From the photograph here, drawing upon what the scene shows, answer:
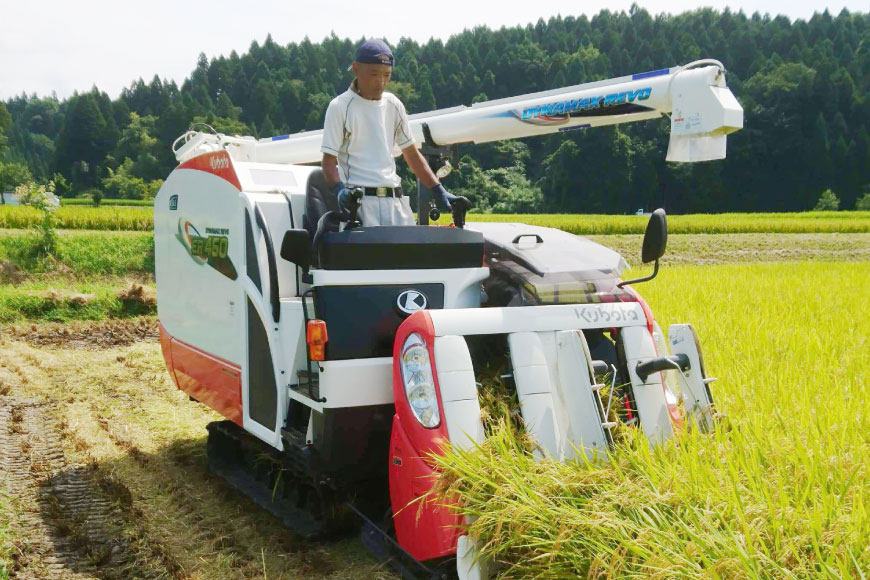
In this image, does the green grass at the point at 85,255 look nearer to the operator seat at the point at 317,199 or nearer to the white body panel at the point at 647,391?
the operator seat at the point at 317,199

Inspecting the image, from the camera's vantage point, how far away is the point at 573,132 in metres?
63.2

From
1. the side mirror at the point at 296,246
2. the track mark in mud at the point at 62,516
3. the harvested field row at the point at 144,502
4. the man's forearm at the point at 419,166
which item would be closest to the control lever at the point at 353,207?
the side mirror at the point at 296,246

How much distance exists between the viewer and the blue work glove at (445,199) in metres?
4.39

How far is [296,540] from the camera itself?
4.35 meters

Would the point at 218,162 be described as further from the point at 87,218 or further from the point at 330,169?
the point at 87,218

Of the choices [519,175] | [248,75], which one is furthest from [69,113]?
[519,175]

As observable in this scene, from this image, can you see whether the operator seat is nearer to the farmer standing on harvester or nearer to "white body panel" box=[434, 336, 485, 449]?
the farmer standing on harvester

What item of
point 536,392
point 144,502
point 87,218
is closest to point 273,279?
point 536,392

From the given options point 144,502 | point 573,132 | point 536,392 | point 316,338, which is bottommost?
point 144,502

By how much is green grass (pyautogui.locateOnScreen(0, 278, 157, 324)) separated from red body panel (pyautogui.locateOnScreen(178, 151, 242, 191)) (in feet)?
27.9

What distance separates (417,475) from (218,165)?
8.71 feet

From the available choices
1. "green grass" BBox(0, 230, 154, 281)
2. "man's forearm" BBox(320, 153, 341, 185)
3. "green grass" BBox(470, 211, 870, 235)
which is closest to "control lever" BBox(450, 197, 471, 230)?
"man's forearm" BBox(320, 153, 341, 185)

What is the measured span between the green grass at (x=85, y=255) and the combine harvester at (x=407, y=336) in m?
11.0

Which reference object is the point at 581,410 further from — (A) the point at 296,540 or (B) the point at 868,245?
(B) the point at 868,245
